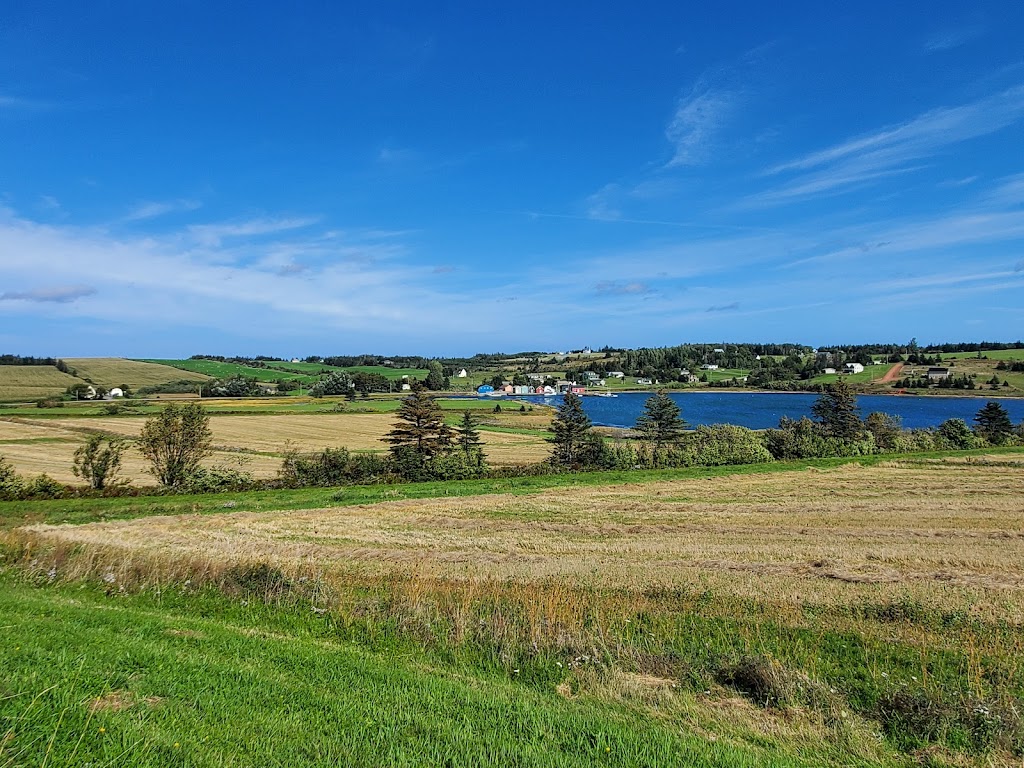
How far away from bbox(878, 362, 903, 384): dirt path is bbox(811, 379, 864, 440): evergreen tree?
11239 cm

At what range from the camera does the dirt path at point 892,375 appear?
160 m

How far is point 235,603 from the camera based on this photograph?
10.4 metres

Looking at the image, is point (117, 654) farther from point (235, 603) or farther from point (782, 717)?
point (782, 717)

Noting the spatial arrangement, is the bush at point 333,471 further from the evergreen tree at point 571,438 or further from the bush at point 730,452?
the bush at point 730,452

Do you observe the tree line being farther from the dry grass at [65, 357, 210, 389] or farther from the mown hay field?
the dry grass at [65, 357, 210, 389]

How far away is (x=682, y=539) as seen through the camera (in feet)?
67.1

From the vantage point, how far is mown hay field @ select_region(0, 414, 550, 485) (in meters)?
52.2

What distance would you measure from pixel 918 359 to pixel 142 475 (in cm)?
20084

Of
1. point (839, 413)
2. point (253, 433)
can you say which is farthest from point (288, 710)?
point (253, 433)

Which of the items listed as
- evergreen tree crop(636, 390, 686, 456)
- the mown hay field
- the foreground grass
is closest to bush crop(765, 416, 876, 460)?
evergreen tree crop(636, 390, 686, 456)

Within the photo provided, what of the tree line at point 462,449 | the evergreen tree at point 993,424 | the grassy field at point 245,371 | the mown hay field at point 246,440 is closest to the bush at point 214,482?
the tree line at point 462,449

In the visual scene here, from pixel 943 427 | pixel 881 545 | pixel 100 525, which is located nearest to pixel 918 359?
pixel 943 427

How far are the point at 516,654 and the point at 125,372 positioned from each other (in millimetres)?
166823

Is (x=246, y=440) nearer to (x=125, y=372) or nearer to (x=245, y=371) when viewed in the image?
(x=125, y=372)
